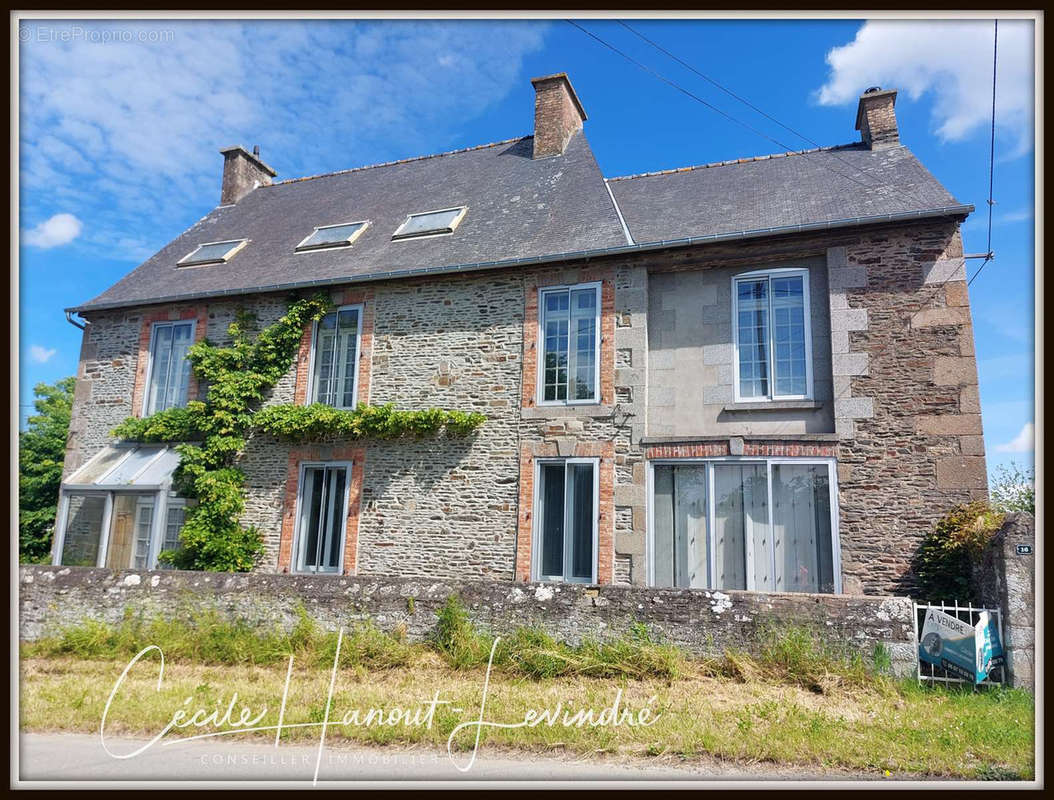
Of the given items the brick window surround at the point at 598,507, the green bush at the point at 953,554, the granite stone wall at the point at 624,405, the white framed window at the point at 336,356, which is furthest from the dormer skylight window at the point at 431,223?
the green bush at the point at 953,554

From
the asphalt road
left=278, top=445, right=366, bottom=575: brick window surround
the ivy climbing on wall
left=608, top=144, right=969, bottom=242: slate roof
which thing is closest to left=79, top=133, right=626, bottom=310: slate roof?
left=608, top=144, right=969, bottom=242: slate roof

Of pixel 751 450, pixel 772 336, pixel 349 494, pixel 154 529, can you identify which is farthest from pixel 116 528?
pixel 772 336

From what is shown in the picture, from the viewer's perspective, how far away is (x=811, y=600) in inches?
282

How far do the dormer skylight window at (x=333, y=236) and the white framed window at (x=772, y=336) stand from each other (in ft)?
26.3

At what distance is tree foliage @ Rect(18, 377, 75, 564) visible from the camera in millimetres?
15125

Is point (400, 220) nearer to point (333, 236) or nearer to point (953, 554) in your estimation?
point (333, 236)

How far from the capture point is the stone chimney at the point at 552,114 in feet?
49.9

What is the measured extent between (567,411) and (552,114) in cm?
764

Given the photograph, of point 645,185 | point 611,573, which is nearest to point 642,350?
point 611,573

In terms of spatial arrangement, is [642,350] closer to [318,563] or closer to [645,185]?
A: [645,185]

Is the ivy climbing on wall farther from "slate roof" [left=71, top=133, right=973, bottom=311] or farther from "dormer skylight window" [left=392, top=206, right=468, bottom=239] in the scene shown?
"dormer skylight window" [left=392, top=206, right=468, bottom=239]

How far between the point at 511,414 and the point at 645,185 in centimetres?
598

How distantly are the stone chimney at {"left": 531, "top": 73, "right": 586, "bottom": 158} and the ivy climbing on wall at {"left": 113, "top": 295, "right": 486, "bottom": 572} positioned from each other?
5.95 meters

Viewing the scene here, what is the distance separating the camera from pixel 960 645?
6.95 meters
